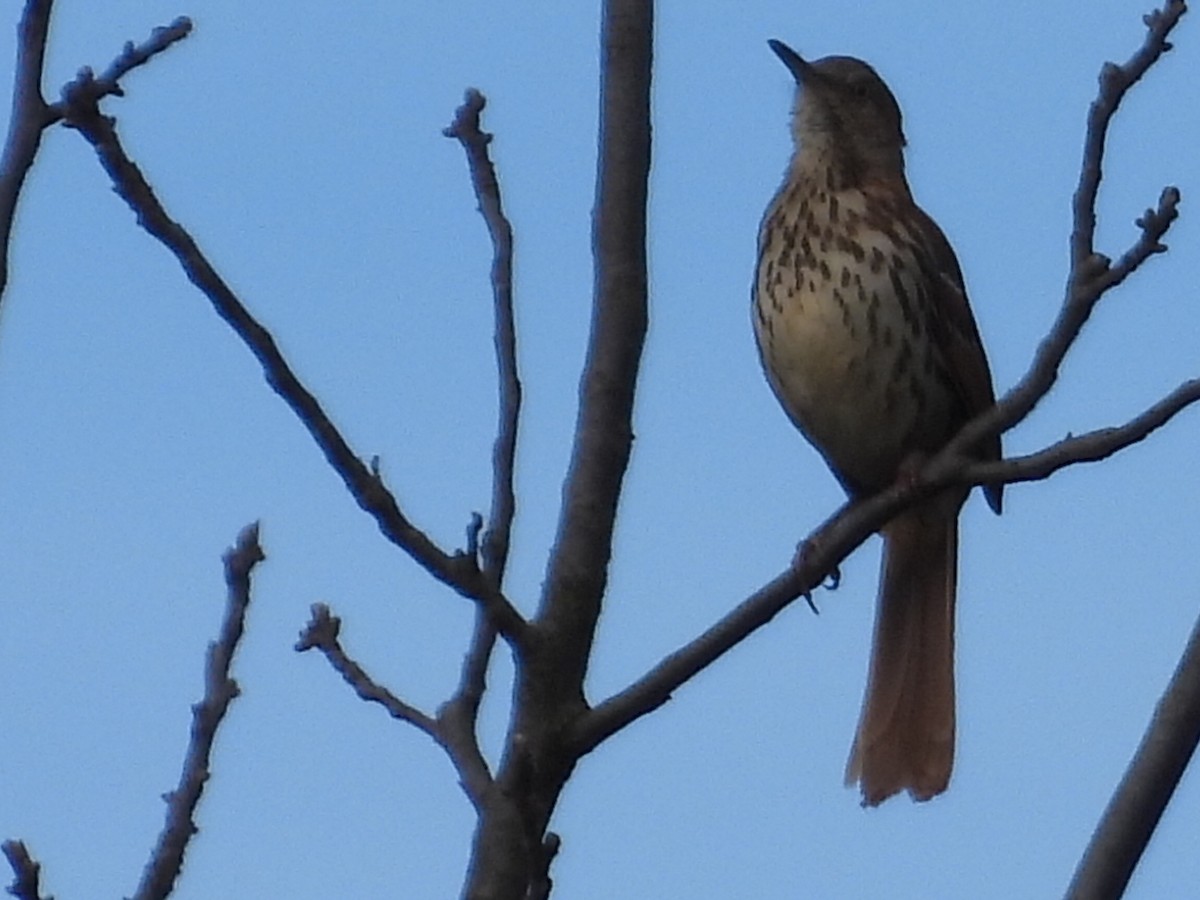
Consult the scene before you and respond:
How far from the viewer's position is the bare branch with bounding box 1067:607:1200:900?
2.15m

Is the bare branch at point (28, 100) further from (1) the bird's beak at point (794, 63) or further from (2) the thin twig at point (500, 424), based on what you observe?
(1) the bird's beak at point (794, 63)

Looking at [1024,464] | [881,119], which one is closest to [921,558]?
[881,119]

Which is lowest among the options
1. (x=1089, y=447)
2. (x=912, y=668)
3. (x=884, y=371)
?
(x=1089, y=447)

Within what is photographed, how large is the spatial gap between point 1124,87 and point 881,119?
2893 millimetres

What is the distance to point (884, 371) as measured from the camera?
4.66m

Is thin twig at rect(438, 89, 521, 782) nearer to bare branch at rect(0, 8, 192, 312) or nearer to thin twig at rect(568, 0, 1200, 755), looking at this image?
thin twig at rect(568, 0, 1200, 755)

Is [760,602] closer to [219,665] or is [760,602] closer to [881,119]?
[219,665]

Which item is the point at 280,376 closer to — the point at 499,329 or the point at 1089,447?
the point at 499,329

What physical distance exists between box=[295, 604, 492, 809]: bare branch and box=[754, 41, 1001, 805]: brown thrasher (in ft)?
6.02

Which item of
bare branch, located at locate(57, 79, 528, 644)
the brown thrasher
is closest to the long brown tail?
the brown thrasher

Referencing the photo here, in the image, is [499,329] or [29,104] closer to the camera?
[29,104]

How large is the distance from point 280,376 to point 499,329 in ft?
1.39

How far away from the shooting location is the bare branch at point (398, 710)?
7.66ft

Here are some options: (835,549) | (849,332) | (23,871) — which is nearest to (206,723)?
(23,871)
